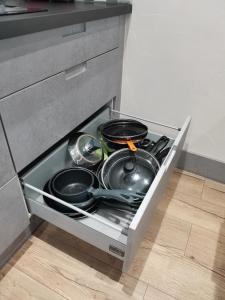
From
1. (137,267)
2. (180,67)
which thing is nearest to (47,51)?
(180,67)

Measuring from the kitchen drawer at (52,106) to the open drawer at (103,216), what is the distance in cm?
8

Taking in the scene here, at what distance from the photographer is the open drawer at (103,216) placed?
2.00 feet

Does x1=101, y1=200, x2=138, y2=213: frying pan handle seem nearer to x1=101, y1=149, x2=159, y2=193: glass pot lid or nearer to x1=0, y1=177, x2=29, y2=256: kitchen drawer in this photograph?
x1=101, y1=149, x2=159, y2=193: glass pot lid

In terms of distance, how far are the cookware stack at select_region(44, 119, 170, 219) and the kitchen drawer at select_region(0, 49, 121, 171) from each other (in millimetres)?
117

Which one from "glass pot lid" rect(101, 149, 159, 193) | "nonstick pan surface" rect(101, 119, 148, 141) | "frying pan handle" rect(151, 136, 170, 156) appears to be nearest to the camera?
"glass pot lid" rect(101, 149, 159, 193)

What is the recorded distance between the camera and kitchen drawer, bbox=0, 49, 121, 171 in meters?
0.65

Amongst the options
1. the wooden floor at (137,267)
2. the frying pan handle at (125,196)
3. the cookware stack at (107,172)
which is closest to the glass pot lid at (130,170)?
the cookware stack at (107,172)

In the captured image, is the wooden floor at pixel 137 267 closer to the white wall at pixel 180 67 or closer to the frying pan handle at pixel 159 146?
the frying pan handle at pixel 159 146

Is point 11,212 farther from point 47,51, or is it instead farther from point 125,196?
point 47,51

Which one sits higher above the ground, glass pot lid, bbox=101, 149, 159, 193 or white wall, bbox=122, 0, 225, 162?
white wall, bbox=122, 0, 225, 162

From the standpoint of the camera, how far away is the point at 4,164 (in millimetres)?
658

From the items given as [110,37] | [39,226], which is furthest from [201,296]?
[110,37]

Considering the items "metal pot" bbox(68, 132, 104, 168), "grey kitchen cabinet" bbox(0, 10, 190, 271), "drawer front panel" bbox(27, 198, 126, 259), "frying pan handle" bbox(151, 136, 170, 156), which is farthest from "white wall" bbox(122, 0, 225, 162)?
"drawer front panel" bbox(27, 198, 126, 259)

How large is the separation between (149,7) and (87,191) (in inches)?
31.5
